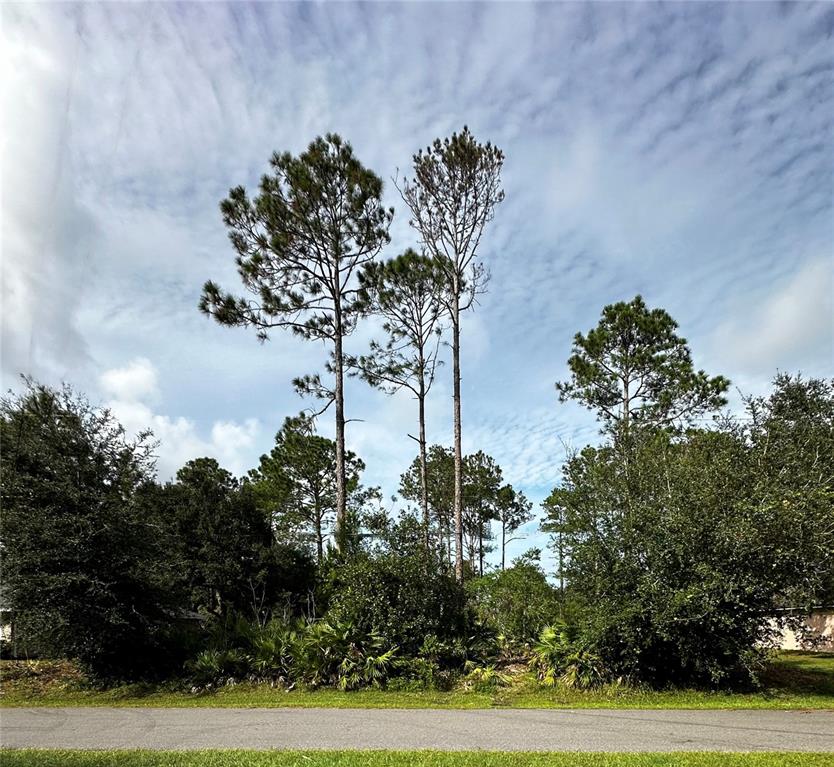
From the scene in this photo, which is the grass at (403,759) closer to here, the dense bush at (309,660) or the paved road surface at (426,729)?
the paved road surface at (426,729)

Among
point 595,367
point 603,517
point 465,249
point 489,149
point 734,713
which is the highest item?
point 489,149

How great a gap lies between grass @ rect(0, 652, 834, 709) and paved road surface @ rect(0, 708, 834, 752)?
707 mm

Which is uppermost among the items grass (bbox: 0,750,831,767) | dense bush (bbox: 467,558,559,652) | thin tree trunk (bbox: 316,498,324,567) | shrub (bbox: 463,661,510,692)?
thin tree trunk (bbox: 316,498,324,567)

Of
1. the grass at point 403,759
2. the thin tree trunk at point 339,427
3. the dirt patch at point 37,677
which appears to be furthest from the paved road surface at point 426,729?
the thin tree trunk at point 339,427

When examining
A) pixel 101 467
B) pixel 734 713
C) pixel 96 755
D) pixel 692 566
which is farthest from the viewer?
pixel 101 467

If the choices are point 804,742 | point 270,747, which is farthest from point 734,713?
point 270,747

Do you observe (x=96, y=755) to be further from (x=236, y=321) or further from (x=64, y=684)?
(x=236, y=321)

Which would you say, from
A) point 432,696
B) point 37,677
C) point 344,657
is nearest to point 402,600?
point 344,657

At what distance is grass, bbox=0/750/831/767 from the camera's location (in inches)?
245

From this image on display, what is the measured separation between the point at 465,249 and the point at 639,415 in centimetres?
884

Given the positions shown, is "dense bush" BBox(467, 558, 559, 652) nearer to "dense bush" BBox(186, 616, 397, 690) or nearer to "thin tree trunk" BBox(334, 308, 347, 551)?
"dense bush" BBox(186, 616, 397, 690)

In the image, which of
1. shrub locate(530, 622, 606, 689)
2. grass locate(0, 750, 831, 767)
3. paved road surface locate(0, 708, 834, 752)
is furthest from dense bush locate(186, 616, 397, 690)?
grass locate(0, 750, 831, 767)

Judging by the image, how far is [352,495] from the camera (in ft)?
98.0

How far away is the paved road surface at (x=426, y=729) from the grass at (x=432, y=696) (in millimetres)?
707
